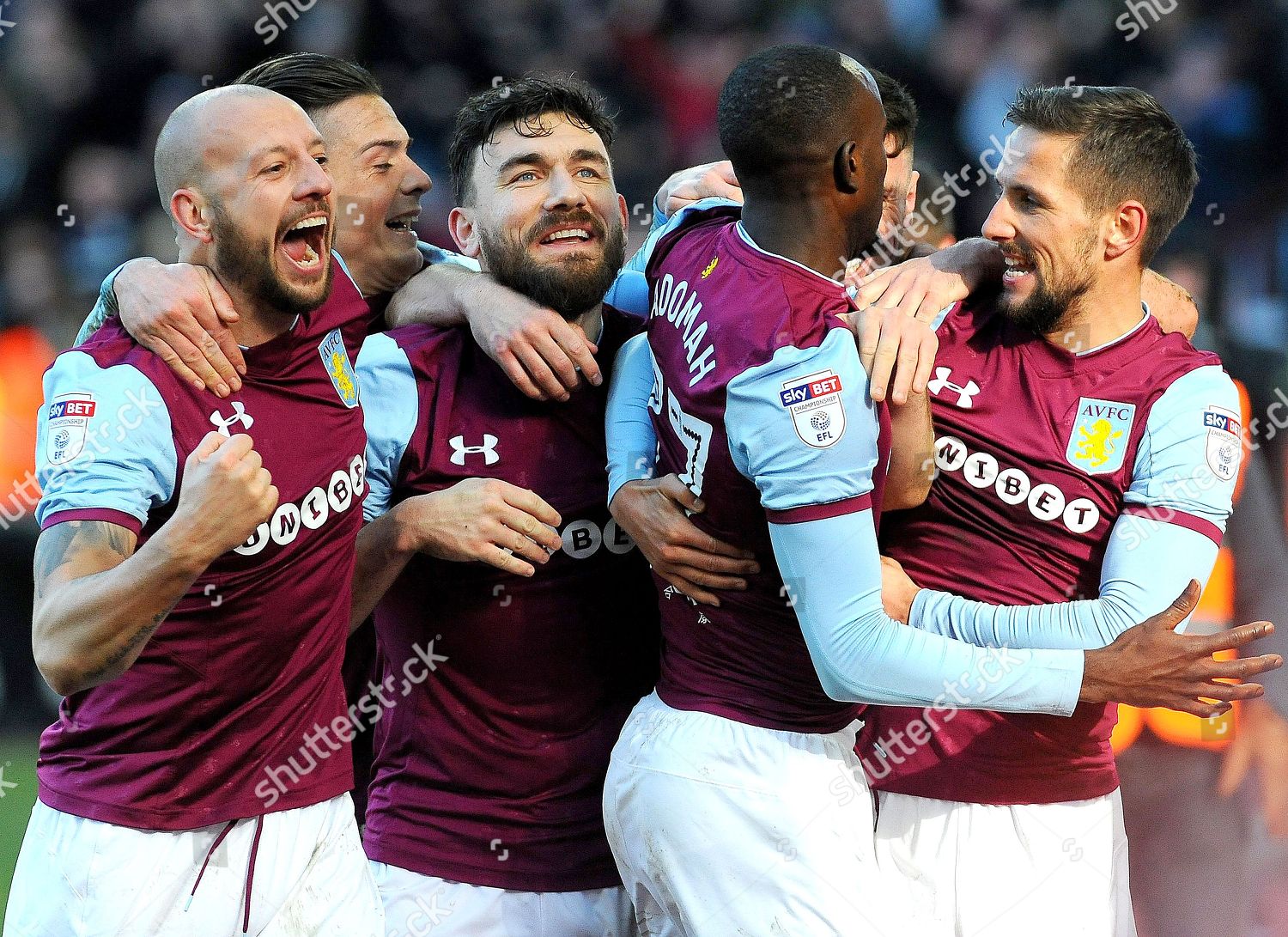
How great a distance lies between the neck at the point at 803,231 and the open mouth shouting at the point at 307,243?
34.8 inches

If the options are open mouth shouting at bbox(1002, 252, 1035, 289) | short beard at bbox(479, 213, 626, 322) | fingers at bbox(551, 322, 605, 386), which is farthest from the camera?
short beard at bbox(479, 213, 626, 322)

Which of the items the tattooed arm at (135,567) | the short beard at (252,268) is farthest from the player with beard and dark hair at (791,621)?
the tattooed arm at (135,567)

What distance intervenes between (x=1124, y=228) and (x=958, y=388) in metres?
0.50

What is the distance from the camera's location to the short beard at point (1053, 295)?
278 cm

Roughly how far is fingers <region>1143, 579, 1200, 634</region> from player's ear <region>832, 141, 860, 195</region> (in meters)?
0.97

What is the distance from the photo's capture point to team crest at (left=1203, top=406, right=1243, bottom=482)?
2.65m

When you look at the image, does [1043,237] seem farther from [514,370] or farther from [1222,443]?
[514,370]

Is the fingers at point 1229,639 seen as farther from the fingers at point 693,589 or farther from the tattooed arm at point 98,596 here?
the tattooed arm at point 98,596

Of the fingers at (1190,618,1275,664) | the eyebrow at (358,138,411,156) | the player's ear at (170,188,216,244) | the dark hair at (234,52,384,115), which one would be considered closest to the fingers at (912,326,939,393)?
the fingers at (1190,618,1275,664)

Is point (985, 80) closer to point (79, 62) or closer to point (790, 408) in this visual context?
point (79, 62)

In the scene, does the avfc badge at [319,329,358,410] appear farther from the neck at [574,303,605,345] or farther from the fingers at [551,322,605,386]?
the neck at [574,303,605,345]

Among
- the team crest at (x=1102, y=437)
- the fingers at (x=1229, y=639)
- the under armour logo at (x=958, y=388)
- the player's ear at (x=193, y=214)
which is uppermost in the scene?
→ the player's ear at (x=193, y=214)

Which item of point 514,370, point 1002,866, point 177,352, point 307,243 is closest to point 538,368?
point 514,370

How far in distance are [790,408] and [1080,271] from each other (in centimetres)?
85
